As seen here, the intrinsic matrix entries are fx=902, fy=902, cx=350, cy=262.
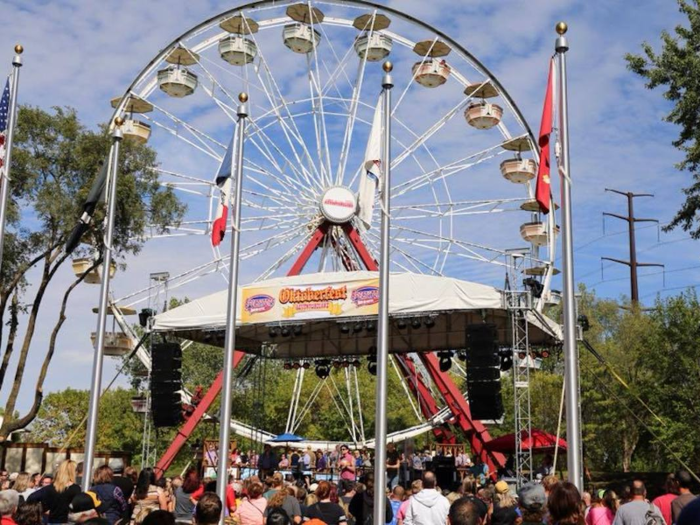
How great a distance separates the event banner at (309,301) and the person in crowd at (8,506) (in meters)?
16.1

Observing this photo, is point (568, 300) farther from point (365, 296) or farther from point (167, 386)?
point (167, 386)

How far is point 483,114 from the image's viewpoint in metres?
27.8

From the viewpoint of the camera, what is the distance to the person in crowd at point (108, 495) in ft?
30.8

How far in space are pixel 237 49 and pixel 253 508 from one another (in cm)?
2093

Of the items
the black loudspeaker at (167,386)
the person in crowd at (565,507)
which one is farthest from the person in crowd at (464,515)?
the black loudspeaker at (167,386)

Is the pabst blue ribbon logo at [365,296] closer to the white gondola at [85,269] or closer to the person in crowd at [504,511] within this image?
the white gondola at [85,269]

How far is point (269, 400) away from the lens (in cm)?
6062

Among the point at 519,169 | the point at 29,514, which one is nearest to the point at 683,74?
the point at 519,169

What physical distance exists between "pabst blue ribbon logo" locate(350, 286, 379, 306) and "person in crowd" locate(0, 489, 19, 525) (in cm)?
1622

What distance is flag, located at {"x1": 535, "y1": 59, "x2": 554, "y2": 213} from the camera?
1218 centimetres

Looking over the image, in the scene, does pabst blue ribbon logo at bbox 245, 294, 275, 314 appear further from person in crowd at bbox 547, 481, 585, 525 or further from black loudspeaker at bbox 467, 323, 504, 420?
person in crowd at bbox 547, 481, 585, 525

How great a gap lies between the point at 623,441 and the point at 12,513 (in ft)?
146

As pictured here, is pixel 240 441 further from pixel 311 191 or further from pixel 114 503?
pixel 114 503

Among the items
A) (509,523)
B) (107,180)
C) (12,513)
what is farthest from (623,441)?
(12,513)
